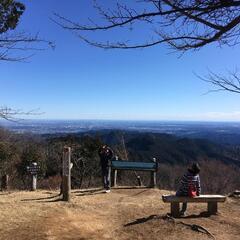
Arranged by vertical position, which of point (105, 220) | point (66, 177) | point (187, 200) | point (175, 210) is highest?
point (66, 177)

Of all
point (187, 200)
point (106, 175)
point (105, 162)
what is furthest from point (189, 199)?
point (105, 162)

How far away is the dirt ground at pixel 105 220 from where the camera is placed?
379 inches

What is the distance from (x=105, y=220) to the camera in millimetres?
11148

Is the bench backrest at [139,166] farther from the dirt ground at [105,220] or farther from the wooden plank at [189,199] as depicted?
the wooden plank at [189,199]

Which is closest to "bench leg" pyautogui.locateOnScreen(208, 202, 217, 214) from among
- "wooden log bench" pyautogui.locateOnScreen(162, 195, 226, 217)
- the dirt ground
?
"wooden log bench" pyautogui.locateOnScreen(162, 195, 226, 217)

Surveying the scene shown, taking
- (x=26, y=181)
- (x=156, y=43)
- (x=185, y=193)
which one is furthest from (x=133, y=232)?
(x=26, y=181)

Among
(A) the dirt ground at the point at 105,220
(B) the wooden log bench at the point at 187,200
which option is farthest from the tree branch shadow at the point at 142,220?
(B) the wooden log bench at the point at 187,200

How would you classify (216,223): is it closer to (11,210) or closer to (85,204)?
(85,204)

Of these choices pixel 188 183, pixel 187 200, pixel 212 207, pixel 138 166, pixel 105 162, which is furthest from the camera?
pixel 138 166

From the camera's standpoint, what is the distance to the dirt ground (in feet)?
31.6

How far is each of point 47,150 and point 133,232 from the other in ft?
118

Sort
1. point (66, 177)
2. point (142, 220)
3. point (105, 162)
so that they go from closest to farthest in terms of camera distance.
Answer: point (142, 220), point (66, 177), point (105, 162)

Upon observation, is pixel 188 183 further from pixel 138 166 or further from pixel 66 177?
pixel 138 166

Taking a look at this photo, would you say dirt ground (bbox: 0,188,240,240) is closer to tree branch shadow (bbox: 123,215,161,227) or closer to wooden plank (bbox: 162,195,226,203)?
tree branch shadow (bbox: 123,215,161,227)
